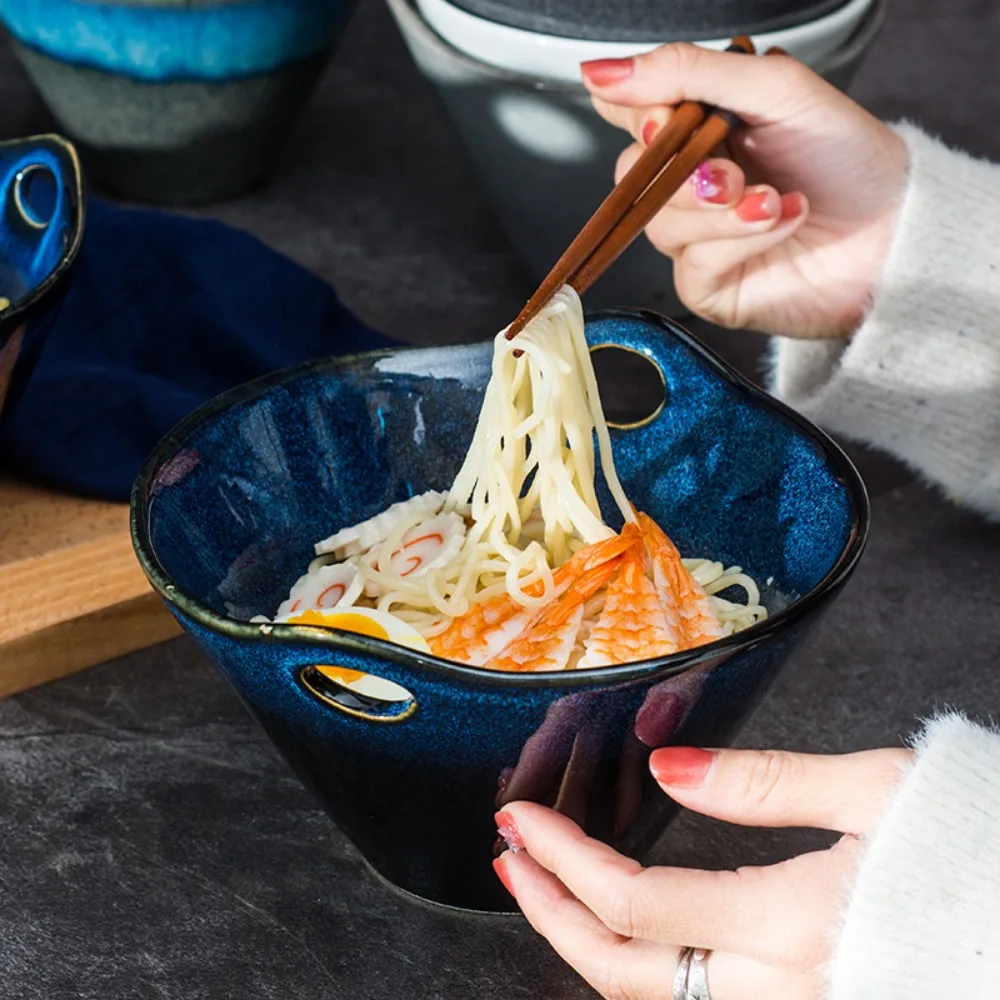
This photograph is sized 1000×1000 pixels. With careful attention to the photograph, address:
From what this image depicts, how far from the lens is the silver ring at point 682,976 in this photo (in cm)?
76

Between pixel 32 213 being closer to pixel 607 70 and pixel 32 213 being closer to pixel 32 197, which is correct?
pixel 32 197

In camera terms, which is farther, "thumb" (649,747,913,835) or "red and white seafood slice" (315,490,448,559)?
"red and white seafood slice" (315,490,448,559)

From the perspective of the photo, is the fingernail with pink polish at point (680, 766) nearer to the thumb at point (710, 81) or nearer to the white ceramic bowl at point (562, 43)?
the thumb at point (710, 81)

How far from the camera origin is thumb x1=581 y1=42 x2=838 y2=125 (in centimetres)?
114

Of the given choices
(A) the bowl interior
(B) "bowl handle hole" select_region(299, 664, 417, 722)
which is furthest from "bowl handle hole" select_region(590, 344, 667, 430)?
(B) "bowl handle hole" select_region(299, 664, 417, 722)

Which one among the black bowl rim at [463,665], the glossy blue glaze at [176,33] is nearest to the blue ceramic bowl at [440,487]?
the black bowl rim at [463,665]

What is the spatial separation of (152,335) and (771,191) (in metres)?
0.53

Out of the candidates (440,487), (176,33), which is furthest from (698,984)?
(176,33)

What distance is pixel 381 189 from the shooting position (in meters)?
1.81

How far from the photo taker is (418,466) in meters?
1.02

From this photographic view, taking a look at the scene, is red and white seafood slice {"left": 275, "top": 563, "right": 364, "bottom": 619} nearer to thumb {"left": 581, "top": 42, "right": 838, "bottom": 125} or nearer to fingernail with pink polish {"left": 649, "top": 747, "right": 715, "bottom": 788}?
fingernail with pink polish {"left": 649, "top": 747, "right": 715, "bottom": 788}

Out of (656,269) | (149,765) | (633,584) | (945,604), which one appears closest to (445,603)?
(633,584)

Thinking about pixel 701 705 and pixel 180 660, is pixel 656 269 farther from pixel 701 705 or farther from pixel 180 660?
pixel 701 705

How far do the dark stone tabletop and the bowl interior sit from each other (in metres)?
0.14
